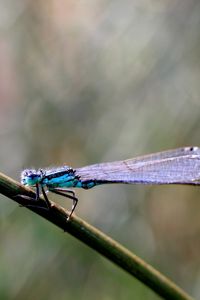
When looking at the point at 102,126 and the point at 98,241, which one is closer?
the point at 98,241

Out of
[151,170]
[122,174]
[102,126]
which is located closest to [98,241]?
[122,174]

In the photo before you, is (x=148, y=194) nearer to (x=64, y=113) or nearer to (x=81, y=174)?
(x=64, y=113)

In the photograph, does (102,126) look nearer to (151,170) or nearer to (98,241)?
(151,170)

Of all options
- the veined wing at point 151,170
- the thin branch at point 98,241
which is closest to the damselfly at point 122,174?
the veined wing at point 151,170

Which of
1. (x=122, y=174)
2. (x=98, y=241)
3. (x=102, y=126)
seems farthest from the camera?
(x=102, y=126)

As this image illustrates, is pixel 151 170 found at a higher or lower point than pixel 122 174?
higher

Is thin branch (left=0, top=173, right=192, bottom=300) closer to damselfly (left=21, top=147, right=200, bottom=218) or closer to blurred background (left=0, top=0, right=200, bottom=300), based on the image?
damselfly (left=21, top=147, right=200, bottom=218)
